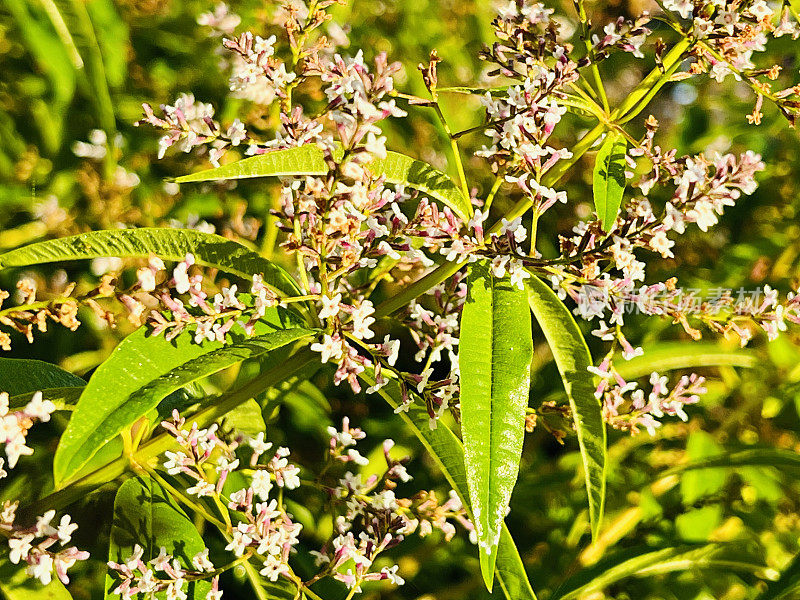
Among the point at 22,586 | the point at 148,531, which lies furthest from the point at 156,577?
the point at 22,586

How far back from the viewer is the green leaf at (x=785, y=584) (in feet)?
3.02

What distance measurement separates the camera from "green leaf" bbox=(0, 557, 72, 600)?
2.42 ft

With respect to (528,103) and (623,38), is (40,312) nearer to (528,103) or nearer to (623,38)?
(528,103)

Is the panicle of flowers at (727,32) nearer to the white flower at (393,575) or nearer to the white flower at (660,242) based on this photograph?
the white flower at (660,242)

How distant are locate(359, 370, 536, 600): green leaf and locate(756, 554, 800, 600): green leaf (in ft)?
1.37

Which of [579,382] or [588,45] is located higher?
Answer: [588,45]

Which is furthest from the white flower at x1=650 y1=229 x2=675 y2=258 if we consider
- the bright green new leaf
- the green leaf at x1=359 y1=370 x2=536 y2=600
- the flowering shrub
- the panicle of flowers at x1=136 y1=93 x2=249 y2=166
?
the bright green new leaf

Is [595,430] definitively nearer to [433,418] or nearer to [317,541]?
[433,418]

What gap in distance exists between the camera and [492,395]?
22.7 inches

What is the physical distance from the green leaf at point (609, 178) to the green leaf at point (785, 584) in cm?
57

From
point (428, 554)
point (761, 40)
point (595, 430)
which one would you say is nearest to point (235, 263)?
point (595, 430)

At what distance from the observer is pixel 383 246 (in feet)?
2.01

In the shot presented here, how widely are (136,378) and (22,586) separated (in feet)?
1.10

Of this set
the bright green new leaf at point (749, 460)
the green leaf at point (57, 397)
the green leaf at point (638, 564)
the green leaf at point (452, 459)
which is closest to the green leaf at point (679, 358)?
the bright green new leaf at point (749, 460)
